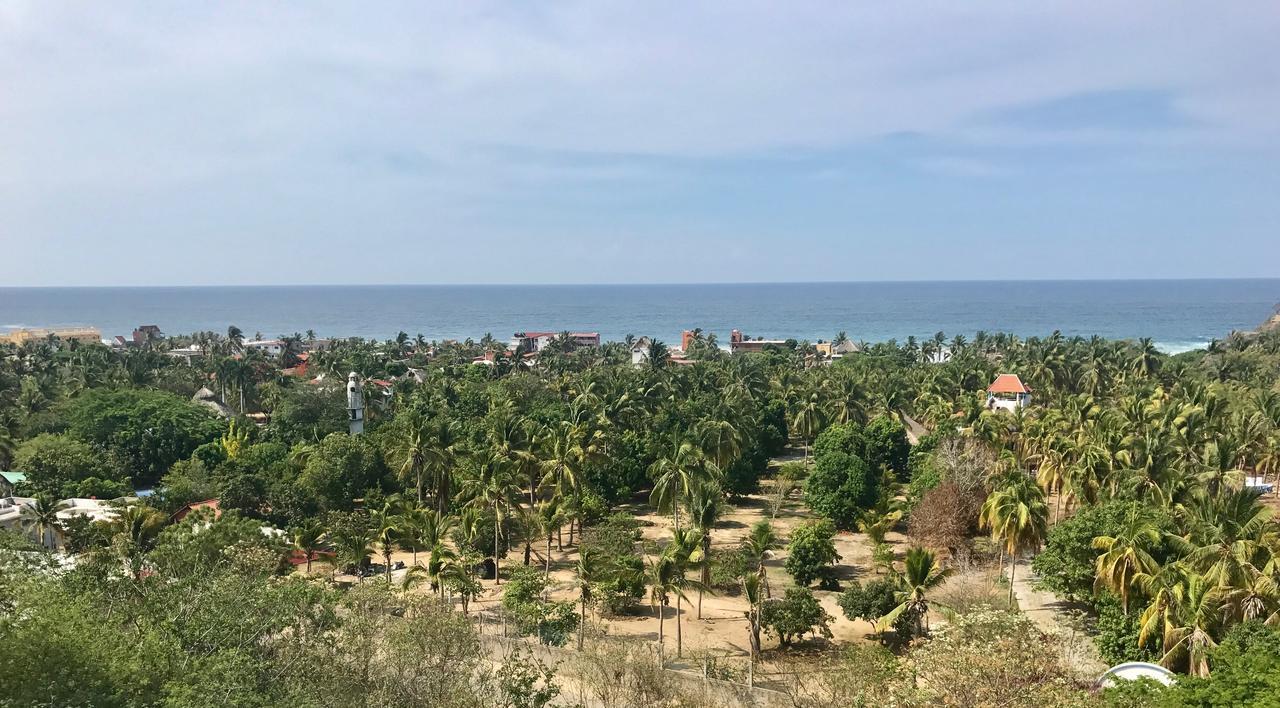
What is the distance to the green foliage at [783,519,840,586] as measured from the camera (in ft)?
102

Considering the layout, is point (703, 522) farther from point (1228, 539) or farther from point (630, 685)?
point (1228, 539)

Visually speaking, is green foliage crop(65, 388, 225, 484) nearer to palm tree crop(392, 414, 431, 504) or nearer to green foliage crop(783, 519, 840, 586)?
palm tree crop(392, 414, 431, 504)

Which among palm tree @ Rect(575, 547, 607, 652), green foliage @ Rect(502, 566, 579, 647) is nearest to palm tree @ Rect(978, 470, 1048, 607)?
palm tree @ Rect(575, 547, 607, 652)

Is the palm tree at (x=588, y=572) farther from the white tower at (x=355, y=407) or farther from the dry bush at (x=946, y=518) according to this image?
the white tower at (x=355, y=407)

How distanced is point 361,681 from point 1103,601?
2018 centimetres

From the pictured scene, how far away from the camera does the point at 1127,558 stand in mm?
22312

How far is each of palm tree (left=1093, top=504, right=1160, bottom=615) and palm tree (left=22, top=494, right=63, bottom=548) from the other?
122 feet

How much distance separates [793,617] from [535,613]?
7.95m

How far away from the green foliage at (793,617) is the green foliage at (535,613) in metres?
6.07

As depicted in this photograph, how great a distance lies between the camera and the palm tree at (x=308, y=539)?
33.3 m

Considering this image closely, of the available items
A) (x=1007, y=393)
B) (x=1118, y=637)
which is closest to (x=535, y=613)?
(x=1118, y=637)

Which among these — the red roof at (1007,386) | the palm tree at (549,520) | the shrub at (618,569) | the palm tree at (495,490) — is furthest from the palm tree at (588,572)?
the red roof at (1007,386)

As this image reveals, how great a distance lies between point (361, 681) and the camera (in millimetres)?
17266

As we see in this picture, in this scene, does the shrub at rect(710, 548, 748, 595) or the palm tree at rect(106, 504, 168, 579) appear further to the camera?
the palm tree at rect(106, 504, 168, 579)
